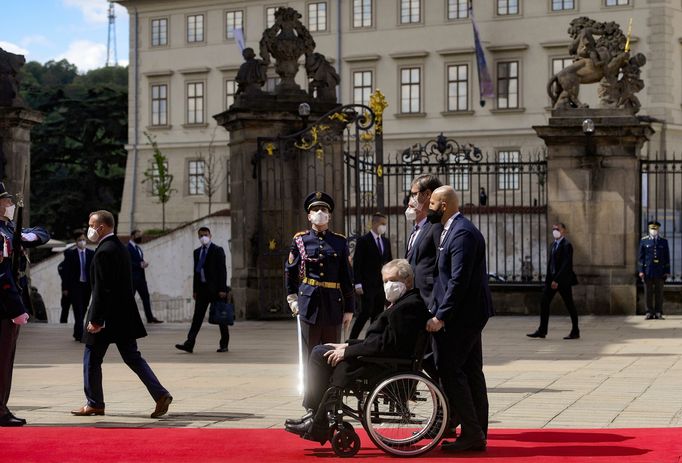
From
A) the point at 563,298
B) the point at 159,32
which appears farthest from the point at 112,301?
the point at 159,32

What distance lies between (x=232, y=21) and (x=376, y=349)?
5560 cm

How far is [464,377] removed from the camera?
9852mm

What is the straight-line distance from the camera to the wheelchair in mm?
9555

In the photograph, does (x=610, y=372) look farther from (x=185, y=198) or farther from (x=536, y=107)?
(x=185, y=198)

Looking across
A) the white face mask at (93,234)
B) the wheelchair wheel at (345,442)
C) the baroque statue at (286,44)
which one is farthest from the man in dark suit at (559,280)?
the wheelchair wheel at (345,442)

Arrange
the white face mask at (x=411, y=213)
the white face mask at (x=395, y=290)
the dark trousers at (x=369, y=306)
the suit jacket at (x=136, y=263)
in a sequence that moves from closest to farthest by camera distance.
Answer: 1. the white face mask at (x=395, y=290)
2. the white face mask at (x=411, y=213)
3. the dark trousers at (x=369, y=306)
4. the suit jacket at (x=136, y=263)

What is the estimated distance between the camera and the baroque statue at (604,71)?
25.5 meters

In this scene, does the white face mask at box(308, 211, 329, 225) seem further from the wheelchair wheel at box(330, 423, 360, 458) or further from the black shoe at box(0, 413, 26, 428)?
the black shoe at box(0, 413, 26, 428)

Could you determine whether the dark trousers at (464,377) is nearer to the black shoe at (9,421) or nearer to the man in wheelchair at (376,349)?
the man in wheelchair at (376,349)

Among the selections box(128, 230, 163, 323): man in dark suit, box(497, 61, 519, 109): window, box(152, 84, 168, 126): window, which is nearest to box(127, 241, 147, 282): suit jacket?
box(128, 230, 163, 323): man in dark suit

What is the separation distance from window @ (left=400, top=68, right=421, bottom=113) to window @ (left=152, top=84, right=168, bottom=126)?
1212cm

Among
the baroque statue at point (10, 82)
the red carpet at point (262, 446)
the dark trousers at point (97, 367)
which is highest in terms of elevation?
the baroque statue at point (10, 82)

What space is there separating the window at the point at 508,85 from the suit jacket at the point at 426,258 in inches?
1857

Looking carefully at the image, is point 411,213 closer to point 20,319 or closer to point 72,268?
point 20,319
